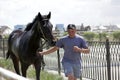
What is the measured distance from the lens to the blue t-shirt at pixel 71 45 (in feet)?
28.7

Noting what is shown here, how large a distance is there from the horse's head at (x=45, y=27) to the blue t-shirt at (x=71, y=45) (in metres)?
0.82

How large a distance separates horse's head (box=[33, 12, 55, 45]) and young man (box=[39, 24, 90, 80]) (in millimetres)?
858

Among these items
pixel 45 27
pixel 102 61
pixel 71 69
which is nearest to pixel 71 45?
pixel 71 69

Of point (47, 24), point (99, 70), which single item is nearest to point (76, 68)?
point (47, 24)

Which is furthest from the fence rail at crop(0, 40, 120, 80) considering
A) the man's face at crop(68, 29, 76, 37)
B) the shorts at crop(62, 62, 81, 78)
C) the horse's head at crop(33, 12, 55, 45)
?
the man's face at crop(68, 29, 76, 37)

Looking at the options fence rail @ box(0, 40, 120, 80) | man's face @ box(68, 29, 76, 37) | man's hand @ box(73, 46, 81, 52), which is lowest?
fence rail @ box(0, 40, 120, 80)

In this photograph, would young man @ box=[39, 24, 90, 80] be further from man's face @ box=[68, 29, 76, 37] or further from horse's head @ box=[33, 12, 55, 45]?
horse's head @ box=[33, 12, 55, 45]

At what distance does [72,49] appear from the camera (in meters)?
8.80

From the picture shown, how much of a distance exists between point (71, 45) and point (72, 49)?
0.32 feet

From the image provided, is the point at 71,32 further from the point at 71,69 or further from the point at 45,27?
the point at 45,27

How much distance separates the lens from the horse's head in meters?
9.99

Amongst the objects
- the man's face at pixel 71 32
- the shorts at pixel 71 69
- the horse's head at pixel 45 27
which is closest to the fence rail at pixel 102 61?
the horse's head at pixel 45 27

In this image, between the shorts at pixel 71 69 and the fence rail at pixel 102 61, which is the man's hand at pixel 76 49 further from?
the fence rail at pixel 102 61

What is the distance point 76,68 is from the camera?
8.96m
